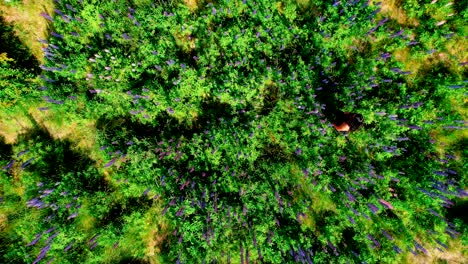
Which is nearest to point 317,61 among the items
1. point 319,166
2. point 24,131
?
point 319,166

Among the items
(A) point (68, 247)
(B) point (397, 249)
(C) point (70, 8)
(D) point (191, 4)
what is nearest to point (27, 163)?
(A) point (68, 247)

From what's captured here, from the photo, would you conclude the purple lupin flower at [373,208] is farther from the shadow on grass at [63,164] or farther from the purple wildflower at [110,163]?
the shadow on grass at [63,164]

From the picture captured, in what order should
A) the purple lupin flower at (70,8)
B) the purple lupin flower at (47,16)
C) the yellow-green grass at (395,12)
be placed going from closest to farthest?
the purple lupin flower at (70,8), the purple lupin flower at (47,16), the yellow-green grass at (395,12)

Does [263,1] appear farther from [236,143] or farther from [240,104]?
[236,143]

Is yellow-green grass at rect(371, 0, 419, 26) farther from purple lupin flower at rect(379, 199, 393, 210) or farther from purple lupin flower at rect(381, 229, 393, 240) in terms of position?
purple lupin flower at rect(381, 229, 393, 240)

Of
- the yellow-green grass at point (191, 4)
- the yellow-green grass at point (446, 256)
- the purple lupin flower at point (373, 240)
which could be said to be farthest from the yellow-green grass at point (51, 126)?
the yellow-green grass at point (446, 256)

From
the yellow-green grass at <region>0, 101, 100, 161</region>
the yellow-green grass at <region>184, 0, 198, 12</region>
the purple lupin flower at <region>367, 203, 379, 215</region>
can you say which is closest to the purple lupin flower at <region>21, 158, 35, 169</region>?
the yellow-green grass at <region>0, 101, 100, 161</region>
